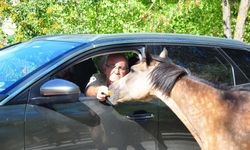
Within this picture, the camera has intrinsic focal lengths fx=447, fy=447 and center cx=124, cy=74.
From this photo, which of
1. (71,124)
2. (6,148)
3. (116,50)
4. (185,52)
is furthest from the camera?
(185,52)

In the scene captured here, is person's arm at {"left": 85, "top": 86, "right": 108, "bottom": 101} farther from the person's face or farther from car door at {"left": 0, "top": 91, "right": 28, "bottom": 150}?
car door at {"left": 0, "top": 91, "right": 28, "bottom": 150}

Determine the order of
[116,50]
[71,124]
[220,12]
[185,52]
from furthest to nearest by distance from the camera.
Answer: [220,12], [185,52], [116,50], [71,124]

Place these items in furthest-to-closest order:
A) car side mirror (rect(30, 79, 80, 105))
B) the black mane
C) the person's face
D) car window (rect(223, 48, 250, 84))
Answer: car window (rect(223, 48, 250, 84))
the person's face
the black mane
car side mirror (rect(30, 79, 80, 105))

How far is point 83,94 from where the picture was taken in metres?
4.05

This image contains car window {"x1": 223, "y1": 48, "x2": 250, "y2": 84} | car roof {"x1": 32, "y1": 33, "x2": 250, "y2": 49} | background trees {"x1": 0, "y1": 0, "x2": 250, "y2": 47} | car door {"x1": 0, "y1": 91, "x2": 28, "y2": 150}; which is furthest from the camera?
background trees {"x1": 0, "y1": 0, "x2": 250, "y2": 47}

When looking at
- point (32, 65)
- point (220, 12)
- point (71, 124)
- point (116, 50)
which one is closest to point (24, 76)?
point (32, 65)

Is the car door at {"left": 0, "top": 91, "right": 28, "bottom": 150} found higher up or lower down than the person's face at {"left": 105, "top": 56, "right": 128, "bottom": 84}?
lower down

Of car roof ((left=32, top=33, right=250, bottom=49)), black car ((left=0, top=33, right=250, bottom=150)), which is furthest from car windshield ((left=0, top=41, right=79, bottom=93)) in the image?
car roof ((left=32, top=33, right=250, bottom=49))

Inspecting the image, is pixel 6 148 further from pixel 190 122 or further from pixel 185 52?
pixel 185 52

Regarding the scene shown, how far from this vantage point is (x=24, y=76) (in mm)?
3650

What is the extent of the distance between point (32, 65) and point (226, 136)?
1727 mm

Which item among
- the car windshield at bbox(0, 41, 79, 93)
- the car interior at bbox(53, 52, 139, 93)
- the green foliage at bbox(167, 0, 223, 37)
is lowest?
the green foliage at bbox(167, 0, 223, 37)

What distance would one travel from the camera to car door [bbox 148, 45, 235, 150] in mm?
4164

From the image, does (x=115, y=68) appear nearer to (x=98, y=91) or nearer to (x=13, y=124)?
(x=98, y=91)
